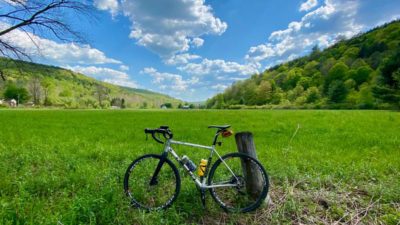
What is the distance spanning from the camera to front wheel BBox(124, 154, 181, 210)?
4.65 metres

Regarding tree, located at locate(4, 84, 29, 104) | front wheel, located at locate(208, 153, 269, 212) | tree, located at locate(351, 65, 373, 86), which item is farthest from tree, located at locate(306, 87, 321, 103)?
tree, located at locate(4, 84, 29, 104)

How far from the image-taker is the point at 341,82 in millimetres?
79812

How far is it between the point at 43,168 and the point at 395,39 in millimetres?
131883

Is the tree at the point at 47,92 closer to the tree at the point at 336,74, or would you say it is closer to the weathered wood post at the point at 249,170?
the tree at the point at 336,74

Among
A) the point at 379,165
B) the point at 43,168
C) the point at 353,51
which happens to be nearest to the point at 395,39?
the point at 353,51

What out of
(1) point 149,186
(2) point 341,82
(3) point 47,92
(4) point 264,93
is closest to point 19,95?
(3) point 47,92

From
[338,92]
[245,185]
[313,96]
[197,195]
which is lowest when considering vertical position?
[197,195]

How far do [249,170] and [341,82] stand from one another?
88164 millimetres

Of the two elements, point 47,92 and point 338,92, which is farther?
point 47,92

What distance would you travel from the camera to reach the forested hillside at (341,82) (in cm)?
4859

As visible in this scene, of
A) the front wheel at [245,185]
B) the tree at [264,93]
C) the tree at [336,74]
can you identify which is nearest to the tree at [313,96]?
the tree at [336,74]

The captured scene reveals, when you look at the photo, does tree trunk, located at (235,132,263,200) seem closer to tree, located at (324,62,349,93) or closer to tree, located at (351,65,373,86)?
tree, located at (351,65,373,86)

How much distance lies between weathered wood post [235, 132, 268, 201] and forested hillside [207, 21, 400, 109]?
167 feet

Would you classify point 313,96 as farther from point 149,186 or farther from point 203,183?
point 149,186
